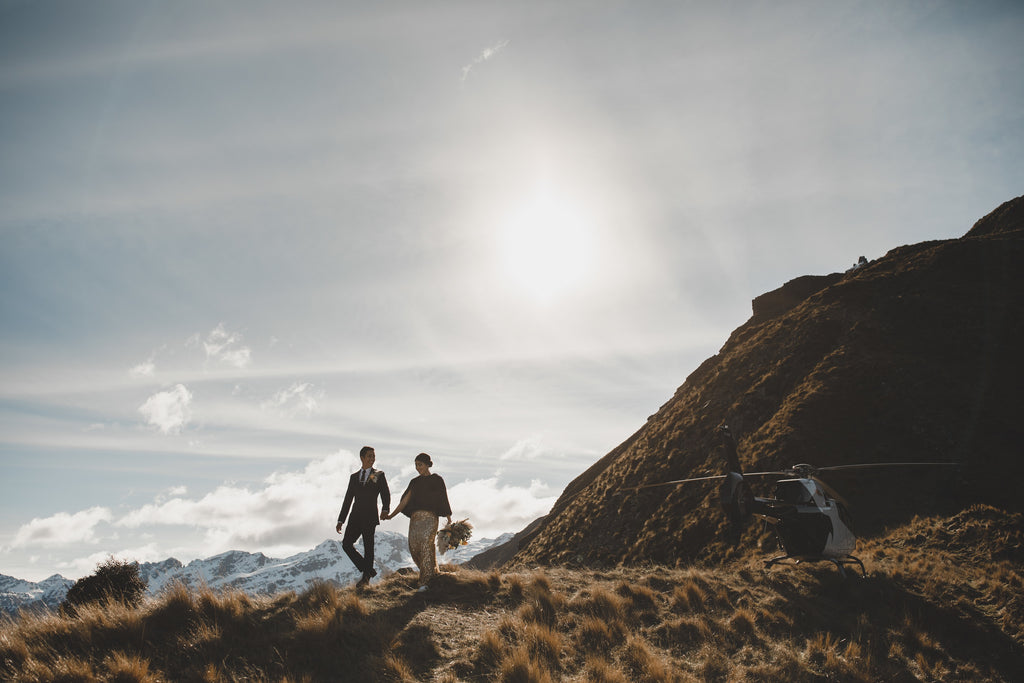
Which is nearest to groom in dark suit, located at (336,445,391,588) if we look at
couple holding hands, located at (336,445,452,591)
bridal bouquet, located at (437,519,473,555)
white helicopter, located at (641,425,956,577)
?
couple holding hands, located at (336,445,452,591)

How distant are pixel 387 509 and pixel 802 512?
9.28m

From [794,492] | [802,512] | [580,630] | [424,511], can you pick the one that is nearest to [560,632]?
[580,630]

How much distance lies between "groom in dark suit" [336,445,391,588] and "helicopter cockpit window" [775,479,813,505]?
29.9 ft

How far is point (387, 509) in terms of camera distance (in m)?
9.90

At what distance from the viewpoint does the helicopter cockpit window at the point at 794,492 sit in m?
10.2

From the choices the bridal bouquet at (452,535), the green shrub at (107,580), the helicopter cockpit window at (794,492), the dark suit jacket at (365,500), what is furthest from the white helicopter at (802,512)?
the green shrub at (107,580)

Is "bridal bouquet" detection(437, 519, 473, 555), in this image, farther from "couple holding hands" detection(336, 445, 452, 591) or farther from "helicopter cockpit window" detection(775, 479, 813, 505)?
"helicopter cockpit window" detection(775, 479, 813, 505)

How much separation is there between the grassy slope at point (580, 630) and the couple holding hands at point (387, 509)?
2.14 feet

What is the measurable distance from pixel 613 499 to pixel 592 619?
66.2 ft

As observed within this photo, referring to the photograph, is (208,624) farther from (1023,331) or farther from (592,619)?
(1023,331)

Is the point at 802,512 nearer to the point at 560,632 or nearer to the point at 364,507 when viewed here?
the point at 560,632

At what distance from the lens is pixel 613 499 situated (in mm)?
27406

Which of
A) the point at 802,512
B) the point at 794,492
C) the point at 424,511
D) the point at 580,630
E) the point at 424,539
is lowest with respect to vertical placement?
the point at 580,630

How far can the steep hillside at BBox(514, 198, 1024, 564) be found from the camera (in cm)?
1545
